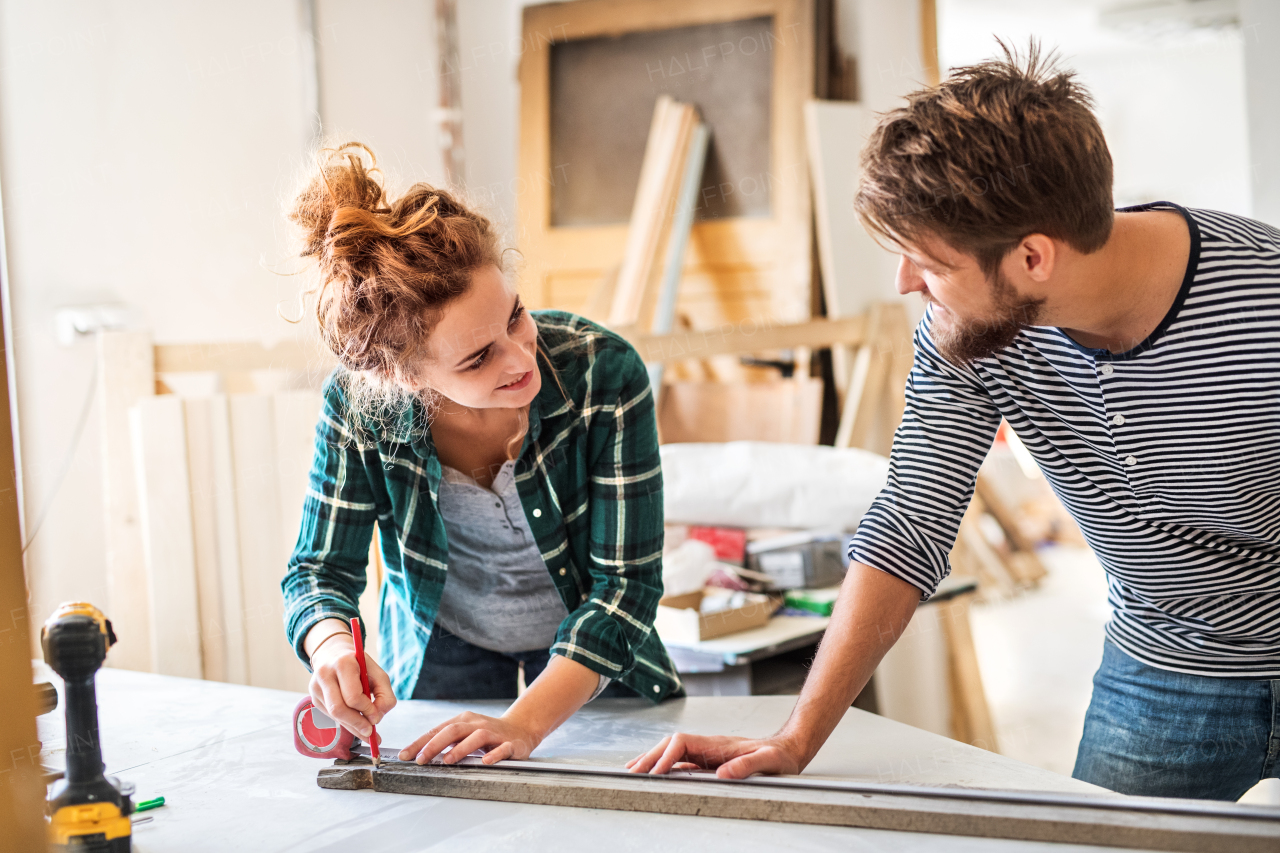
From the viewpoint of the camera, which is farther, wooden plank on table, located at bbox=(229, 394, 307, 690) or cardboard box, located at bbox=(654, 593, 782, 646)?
wooden plank on table, located at bbox=(229, 394, 307, 690)

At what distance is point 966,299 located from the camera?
1.13 meters

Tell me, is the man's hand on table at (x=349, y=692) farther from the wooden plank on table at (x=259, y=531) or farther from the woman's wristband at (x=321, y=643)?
the wooden plank on table at (x=259, y=531)

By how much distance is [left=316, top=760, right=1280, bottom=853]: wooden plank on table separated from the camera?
2.84 ft

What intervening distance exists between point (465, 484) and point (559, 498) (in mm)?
133

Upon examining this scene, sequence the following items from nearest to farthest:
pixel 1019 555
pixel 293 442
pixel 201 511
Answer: pixel 201 511
pixel 293 442
pixel 1019 555

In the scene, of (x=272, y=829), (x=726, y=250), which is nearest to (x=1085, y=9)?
(x=726, y=250)

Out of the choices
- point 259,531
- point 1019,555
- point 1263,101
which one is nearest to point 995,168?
point 1263,101

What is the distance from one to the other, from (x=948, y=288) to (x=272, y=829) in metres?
0.95

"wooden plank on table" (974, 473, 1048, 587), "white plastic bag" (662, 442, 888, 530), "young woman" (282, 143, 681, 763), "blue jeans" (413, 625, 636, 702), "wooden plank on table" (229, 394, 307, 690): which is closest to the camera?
"young woman" (282, 143, 681, 763)

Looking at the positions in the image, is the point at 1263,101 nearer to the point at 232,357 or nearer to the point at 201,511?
the point at 232,357

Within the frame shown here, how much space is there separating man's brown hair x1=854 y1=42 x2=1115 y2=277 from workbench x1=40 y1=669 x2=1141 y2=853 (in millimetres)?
→ 582

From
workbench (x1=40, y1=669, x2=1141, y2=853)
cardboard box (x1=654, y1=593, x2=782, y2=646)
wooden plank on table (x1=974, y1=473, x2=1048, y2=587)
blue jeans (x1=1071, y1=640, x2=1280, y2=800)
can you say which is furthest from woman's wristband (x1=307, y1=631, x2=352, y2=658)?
wooden plank on table (x1=974, y1=473, x2=1048, y2=587)

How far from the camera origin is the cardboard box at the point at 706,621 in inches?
77.8

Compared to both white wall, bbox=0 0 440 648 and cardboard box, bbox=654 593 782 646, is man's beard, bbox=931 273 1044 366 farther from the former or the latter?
white wall, bbox=0 0 440 648
